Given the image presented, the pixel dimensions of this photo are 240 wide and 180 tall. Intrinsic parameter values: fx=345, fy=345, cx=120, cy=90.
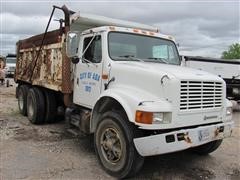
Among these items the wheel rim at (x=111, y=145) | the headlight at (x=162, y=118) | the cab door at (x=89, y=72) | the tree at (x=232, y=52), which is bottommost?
the wheel rim at (x=111, y=145)

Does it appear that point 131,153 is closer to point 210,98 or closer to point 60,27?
point 210,98

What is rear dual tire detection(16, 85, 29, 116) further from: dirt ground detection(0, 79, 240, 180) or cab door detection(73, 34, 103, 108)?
cab door detection(73, 34, 103, 108)

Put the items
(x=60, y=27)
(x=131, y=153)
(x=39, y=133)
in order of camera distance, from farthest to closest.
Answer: (x=39, y=133), (x=60, y=27), (x=131, y=153)

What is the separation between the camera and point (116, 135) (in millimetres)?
5312

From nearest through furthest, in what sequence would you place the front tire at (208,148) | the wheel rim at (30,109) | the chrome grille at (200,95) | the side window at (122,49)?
the chrome grille at (200,95)
the side window at (122,49)
the front tire at (208,148)
the wheel rim at (30,109)

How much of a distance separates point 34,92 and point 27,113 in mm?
1024

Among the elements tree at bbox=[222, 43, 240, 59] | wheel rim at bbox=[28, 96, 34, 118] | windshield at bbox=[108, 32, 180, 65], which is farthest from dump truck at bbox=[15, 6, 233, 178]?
tree at bbox=[222, 43, 240, 59]

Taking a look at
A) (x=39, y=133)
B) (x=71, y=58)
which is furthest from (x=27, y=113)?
(x=71, y=58)

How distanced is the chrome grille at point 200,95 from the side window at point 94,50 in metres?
1.83

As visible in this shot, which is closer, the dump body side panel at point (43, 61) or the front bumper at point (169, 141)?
the front bumper at point (169, 141)

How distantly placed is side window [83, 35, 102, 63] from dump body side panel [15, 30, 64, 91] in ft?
3.00

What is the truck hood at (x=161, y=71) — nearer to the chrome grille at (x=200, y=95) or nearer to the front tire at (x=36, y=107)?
the chrome grille at (x=200, y=95)

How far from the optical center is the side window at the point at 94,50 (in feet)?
20.4

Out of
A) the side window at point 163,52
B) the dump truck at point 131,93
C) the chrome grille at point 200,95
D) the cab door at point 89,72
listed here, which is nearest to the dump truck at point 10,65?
the dump truck at point 131,93
